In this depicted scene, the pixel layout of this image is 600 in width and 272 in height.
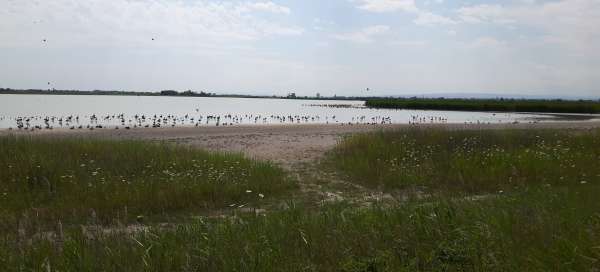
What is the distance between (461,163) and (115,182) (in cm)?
822

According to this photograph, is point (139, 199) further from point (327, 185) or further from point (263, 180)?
point (327, 185)

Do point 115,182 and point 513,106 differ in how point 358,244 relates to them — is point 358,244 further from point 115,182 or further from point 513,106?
point 513,106

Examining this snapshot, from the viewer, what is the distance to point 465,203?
6.77 metres

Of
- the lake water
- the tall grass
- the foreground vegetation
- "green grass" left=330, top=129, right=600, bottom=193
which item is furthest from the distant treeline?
the tall grass

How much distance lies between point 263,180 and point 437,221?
5.91 meters

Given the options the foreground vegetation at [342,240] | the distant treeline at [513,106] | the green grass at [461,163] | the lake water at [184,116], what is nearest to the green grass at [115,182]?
the foreground vegetation at [342,240]

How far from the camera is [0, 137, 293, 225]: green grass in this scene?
845cm

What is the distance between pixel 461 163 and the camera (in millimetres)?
12320

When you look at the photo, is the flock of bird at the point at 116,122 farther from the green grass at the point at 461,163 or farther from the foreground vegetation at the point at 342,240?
the foreground vegetation at the point at 342,240

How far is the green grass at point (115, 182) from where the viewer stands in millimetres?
8453

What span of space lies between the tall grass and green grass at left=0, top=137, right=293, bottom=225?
2198 millimetres

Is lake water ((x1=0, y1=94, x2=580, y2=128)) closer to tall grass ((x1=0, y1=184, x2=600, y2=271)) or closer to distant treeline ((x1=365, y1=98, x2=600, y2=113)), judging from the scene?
distant treeline ((x1=365, y1=98, x2=600, y2=113))

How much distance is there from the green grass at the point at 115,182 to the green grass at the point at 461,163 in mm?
2730

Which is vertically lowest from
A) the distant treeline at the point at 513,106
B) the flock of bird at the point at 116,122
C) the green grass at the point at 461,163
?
the flock of bird at the point at 116,122
